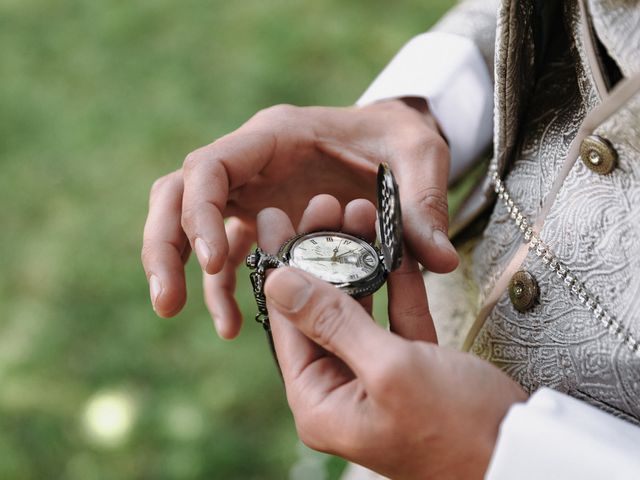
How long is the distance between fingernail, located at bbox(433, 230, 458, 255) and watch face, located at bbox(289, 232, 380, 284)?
111 millimetres

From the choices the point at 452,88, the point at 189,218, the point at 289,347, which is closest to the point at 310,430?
the point at 289,347

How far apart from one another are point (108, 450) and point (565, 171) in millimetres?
1993

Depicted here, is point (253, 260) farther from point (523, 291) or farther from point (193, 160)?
point (523, 291)

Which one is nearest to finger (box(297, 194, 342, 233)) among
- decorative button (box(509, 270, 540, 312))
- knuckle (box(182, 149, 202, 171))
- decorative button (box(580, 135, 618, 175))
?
knuckle (box(182, 149, 202, 171))

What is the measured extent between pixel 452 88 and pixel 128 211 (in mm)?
2011

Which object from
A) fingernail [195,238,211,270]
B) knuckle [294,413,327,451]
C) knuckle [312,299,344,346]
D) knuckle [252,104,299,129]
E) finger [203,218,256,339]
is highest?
knuckle [312,299,344,346]

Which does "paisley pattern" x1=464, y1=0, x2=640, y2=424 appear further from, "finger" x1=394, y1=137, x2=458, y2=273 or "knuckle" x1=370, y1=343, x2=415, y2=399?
"knuckle" x1=370, y1=343, x2=415, y2=399

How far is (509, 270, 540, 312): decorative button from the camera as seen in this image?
129 cm

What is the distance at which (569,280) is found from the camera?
4.09 ft

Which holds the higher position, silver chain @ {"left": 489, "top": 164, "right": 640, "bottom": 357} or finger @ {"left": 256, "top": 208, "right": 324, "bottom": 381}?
silver chain @ {"left": 489, "top": 164, "right": 640, "bottom": 357}

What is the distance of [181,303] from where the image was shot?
5.02ft

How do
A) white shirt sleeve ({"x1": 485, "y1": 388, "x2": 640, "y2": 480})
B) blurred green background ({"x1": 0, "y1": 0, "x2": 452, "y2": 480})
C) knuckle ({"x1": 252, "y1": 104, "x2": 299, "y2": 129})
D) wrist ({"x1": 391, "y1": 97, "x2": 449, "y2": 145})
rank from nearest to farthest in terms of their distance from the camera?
white shirt sleeve ({"x1": 485, "y1": 388, "x2": 640, "y2": 480}) < knuckle ({"x1": 252, "y1": 104, "x2": 299, "y2": 129}) < wrist ({"x1": 391, "y1": 97, "x2": 449, "y2": 145}) < blurred green background ({"x1": 0, "y1": 0, "x2": 452, "y2": 480})

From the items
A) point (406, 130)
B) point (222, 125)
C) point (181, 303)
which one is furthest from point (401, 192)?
point (222, 125)

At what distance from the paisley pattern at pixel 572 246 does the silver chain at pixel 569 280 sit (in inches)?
0.4
